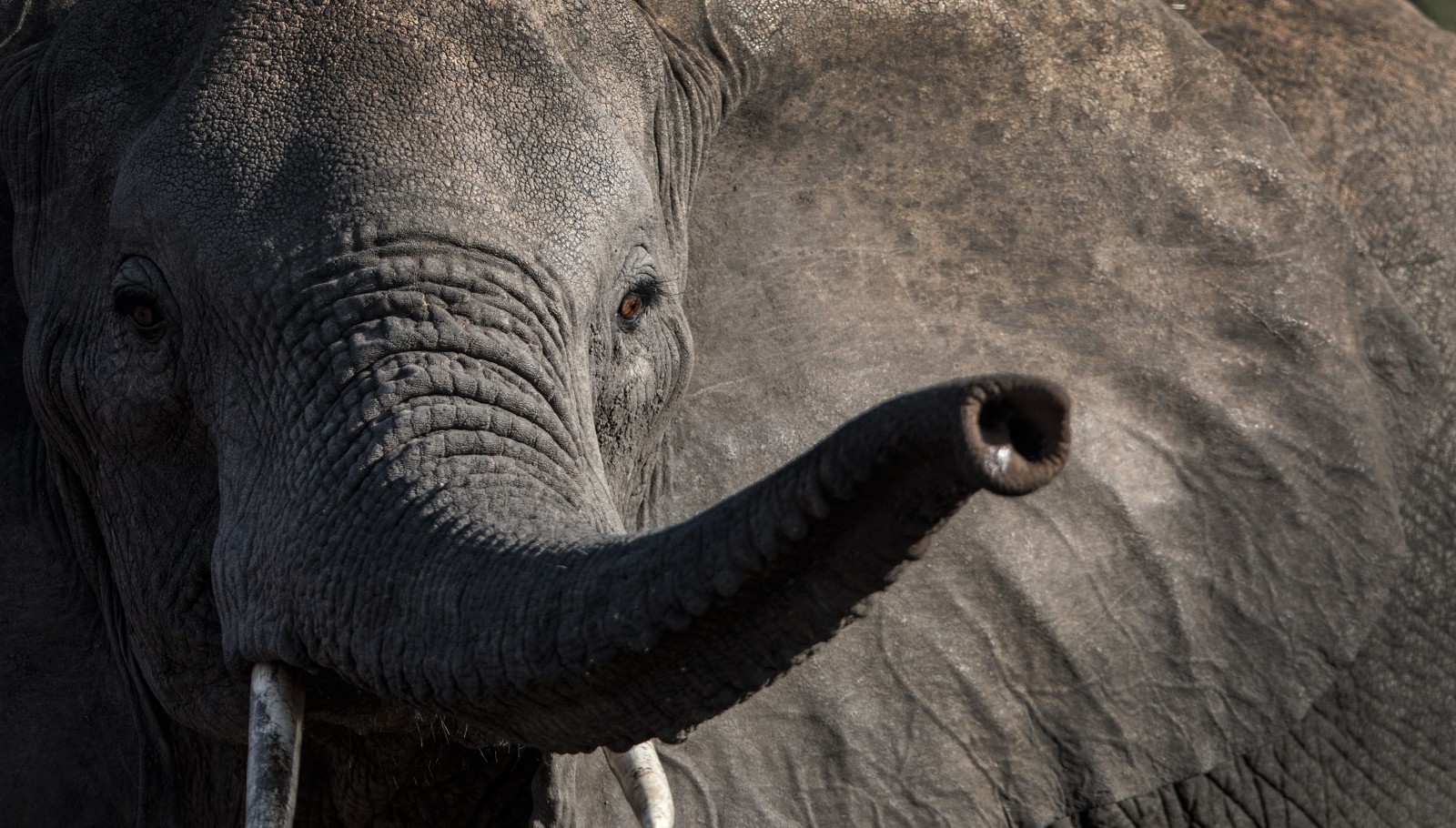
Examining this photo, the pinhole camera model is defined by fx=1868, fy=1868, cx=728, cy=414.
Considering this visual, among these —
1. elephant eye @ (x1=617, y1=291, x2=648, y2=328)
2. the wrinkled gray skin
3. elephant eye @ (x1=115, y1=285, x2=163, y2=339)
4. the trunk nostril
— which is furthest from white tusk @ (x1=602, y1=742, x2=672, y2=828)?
the trunk nostril

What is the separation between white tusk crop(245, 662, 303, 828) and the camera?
1.47 meters

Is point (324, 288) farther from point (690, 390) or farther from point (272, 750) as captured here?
point (690, 390)

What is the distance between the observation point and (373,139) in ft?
5.01

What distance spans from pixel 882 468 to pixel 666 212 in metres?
0.90

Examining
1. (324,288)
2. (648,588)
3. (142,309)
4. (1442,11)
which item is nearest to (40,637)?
(142,309)

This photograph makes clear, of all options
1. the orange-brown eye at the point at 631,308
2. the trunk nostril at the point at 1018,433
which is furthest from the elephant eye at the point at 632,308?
the trunk nostril at the point at 1018,433

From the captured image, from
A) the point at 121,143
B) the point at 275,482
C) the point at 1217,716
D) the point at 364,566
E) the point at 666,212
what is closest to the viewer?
the point at 364,566

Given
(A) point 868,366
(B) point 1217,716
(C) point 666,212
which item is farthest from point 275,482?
(B) point 1217,716

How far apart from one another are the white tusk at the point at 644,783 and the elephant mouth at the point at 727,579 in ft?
0.69

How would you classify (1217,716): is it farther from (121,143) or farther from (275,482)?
(121,143)

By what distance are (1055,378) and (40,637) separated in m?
1.09

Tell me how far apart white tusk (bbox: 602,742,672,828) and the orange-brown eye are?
1.28 ft

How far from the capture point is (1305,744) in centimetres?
245

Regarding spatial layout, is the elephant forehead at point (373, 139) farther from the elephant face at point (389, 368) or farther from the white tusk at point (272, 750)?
the white tusk at point (272, 750)
